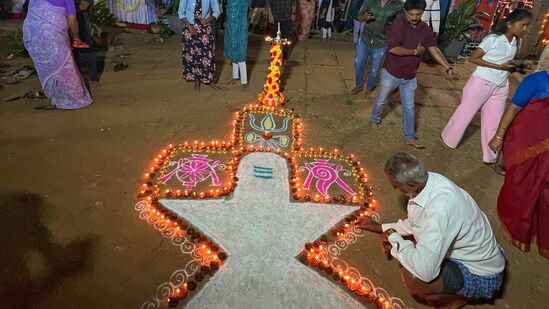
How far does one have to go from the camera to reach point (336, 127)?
5270 millimetres

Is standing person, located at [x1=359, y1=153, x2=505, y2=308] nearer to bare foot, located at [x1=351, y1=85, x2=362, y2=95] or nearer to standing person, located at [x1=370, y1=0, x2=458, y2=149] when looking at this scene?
standing person, located at [x1=370, y1=0, x2=458, y2=149]

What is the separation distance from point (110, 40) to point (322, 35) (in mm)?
6449

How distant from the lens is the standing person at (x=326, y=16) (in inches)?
411

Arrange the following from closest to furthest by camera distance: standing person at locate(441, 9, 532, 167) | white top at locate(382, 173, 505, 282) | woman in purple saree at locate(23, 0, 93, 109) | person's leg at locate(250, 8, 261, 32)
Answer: white top at locate(382, 173, 505, 282), standing person at locate(441, 9, 532, 167), woman in purple saree at locate(23, 0, 93, 109), person's leg at locate(250, 8, 261, 32)

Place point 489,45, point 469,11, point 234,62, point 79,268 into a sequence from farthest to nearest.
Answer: point 469,11 < point 234,62 < point 489,45 < point 79,268

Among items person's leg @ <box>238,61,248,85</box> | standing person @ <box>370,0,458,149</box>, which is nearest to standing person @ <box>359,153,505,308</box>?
standing person @ <box>370,0,458,149</box>

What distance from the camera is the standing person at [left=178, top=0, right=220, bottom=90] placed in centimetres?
523

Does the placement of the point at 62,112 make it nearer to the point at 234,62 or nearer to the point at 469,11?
the point at 234,62

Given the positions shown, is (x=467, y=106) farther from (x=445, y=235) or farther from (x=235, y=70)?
(x=235, y=70)

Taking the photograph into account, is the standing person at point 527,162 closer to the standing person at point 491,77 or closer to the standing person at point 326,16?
the standing person at point 491,77

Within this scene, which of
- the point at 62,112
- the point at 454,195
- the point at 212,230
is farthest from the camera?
the point at 62,112

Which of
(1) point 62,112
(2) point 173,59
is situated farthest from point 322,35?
(1) point 62,112

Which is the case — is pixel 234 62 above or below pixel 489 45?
below

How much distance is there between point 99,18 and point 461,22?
972 cm
